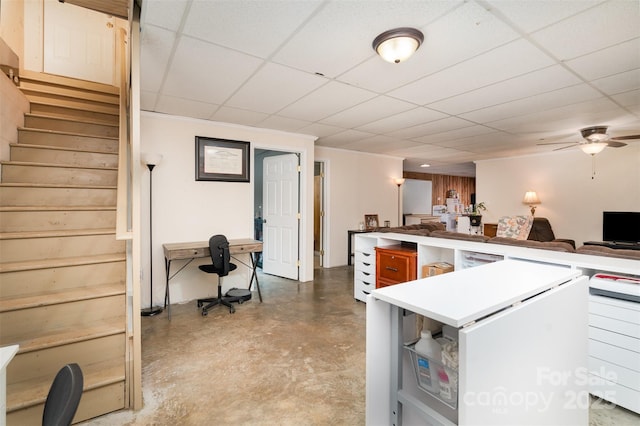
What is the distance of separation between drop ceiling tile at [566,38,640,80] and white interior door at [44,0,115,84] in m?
5.50

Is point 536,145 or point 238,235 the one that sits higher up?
point 536,145

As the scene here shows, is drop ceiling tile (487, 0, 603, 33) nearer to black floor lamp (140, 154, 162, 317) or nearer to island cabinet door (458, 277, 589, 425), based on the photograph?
island cabinet door (458, 277, 589, 425)

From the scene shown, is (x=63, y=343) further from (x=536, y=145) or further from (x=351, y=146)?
(x=536, y=145)

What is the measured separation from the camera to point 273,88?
288 cm

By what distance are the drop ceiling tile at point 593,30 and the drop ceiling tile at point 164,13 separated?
226cm

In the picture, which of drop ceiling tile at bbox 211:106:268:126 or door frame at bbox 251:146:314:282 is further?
door frame at bbox 251:146:314:282

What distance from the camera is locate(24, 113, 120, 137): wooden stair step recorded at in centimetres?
298

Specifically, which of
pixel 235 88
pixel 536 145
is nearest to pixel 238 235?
pixel 235 88

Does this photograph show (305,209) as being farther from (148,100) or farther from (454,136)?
(454,136)

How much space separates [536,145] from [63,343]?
704 cm

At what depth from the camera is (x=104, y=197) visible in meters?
2.80

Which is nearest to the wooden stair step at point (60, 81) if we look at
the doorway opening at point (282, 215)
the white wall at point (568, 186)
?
the doorway opening at point (282, 215)

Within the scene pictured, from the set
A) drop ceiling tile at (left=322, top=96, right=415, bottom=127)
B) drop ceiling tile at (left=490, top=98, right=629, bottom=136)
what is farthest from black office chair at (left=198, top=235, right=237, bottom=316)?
drop ceiling tile at (left=490, top=98, right=629, bottom=136)

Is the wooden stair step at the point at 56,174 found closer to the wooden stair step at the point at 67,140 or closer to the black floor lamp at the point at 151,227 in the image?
the wooden stair step at the point at 67,140
